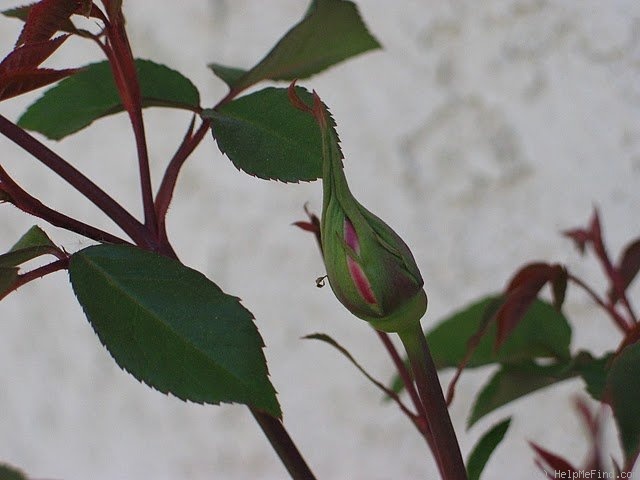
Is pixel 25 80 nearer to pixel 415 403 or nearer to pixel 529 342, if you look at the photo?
pixel 415 403

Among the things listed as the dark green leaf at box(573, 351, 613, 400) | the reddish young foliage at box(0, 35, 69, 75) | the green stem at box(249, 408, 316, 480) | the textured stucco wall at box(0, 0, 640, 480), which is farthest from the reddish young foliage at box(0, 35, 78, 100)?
the textured stucco wall at box(0, 0, 640, 480)

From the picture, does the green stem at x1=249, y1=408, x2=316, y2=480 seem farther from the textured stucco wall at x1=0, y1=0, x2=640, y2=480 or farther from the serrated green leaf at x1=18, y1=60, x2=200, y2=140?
the textured stucco wall at x1=0, y1=0, x2=640, y2=480

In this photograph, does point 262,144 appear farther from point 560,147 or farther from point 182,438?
point 182,438

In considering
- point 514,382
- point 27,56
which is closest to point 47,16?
point 27,56

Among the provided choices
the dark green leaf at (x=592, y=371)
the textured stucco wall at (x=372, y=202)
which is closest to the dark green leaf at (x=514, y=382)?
the dark green leaf at (x=592, y=371)

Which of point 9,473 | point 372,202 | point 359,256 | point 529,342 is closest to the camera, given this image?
point 359,256

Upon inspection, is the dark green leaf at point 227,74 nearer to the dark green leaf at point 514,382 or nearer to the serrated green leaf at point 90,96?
the serrated green leaf at point 90,96

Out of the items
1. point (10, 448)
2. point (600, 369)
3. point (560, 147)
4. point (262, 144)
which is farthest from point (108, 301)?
point (10, 448)
